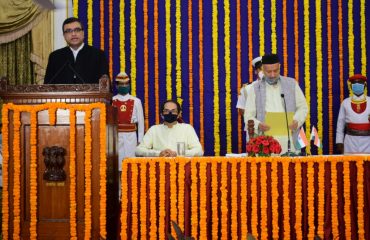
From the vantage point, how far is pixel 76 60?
403 cm

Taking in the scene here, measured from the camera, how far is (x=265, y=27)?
712 cm

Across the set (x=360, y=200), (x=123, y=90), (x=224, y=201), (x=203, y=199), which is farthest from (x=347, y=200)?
(x=123, y=90)

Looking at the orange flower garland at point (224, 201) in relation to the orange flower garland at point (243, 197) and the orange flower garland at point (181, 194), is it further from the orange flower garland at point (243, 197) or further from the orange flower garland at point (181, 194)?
the orange flower garland at point (181, 194)

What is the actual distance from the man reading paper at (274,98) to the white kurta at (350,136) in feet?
5.68

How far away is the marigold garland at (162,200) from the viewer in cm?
333

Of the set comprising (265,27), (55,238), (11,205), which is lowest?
(55,238)

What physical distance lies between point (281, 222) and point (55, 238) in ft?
4.83

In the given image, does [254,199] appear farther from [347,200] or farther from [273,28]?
[273,28]

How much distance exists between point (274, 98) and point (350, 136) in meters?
1.83

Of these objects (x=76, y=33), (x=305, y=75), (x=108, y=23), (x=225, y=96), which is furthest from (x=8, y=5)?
(x=305, y=75)

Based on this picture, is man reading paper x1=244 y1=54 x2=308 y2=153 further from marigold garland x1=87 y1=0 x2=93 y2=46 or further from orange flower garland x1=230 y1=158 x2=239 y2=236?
marigold garland x1=87 y1=0 x2=93 y2=46

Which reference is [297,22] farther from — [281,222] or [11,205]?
[11,205]

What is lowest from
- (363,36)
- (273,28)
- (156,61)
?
(156,61)

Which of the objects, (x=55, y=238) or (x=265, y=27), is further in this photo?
(x=265, y=27)
